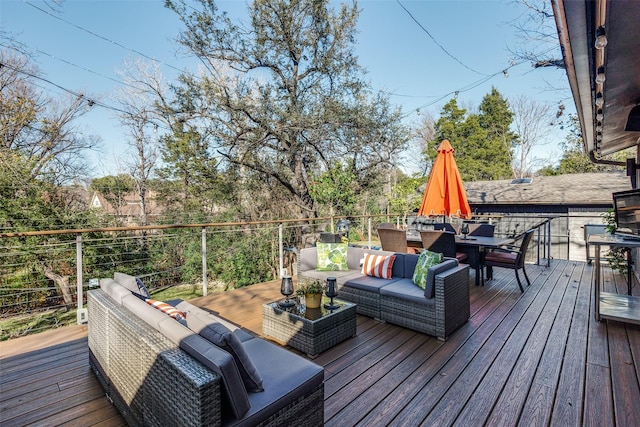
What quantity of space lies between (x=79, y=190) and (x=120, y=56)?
4112mm

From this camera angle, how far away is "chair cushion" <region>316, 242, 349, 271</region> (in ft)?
13.5

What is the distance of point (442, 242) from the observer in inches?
186

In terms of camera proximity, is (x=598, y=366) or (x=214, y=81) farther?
(x=214, y=81)

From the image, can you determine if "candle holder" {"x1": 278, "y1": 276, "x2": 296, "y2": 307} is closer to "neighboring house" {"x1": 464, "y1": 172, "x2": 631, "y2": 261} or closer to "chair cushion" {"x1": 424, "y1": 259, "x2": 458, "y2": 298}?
"chair cushion" {"x1": 424, "y1": 259, "x2": 458, "y2": 298}

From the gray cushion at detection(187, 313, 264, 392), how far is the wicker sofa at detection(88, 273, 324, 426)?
1 cm

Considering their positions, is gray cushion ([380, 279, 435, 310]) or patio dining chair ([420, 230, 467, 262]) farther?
patio dining chair ([420, 230, 467, 262])

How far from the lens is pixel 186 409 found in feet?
4.02

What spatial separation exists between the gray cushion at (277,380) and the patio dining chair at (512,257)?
3993mm

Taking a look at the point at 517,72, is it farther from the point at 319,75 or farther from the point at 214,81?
the point at 214,81

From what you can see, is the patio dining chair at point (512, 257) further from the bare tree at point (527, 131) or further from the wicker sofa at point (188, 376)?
the bare tree at point (527, 131)

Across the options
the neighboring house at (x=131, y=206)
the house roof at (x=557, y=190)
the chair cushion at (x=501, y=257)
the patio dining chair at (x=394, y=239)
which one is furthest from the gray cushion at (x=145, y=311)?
the house roof at (x=557, y=190)

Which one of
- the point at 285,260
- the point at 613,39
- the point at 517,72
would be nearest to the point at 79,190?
the point at 285,260

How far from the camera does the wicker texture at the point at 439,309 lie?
286 cm

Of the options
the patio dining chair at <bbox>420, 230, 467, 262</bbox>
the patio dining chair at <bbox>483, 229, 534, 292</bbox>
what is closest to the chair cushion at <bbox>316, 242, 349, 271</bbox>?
the patio dining chair at <bbox>420, 230, 467, 262</bbox>
